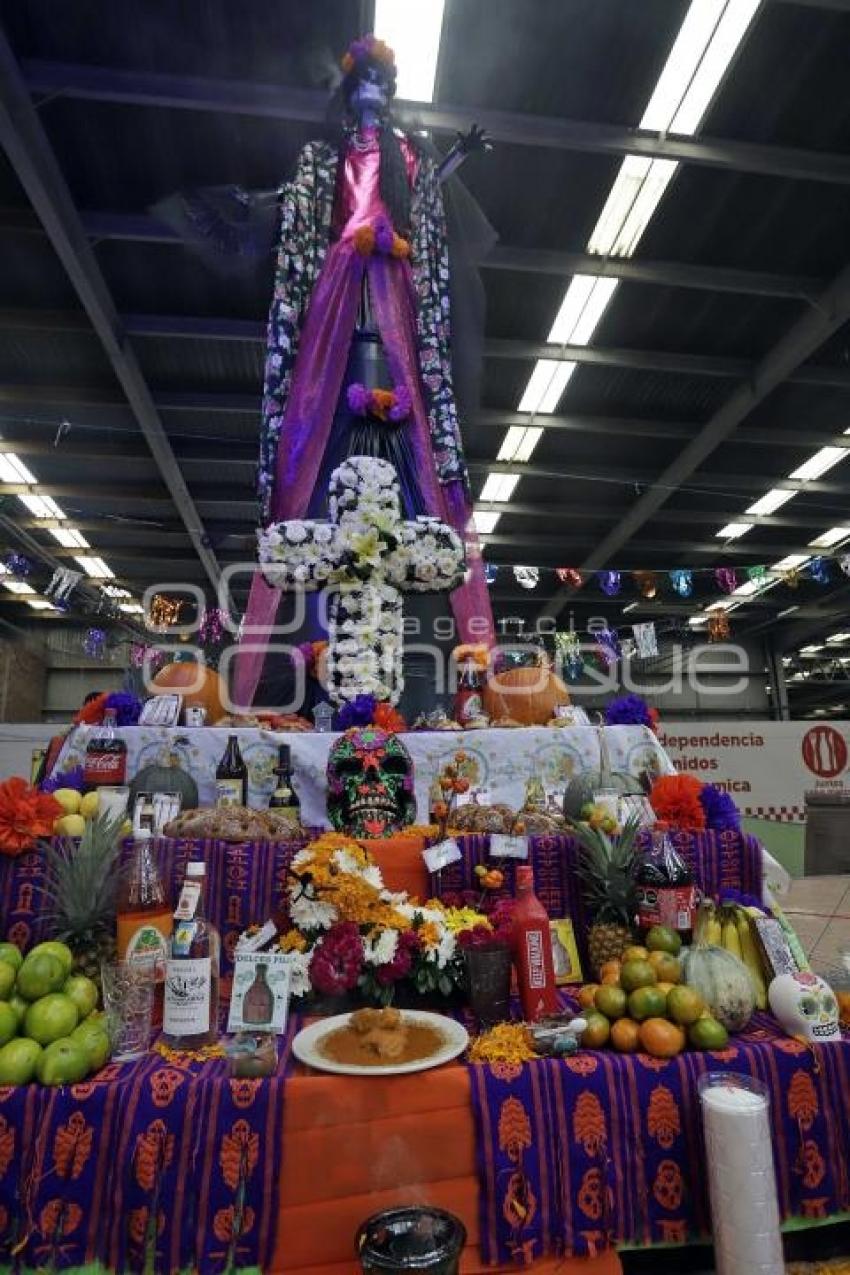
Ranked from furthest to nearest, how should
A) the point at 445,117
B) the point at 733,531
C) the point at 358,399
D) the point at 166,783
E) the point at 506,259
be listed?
the point at 733,531 → the point at 506,259 → the point at 445,117 → the point at 358,399 → the point at 166,783

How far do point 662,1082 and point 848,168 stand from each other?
6.43 meters

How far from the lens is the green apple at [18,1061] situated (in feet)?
4.41

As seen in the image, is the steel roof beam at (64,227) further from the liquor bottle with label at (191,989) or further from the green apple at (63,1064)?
the green apple at (63,1064)

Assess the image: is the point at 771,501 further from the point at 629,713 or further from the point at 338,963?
the point at 338,963

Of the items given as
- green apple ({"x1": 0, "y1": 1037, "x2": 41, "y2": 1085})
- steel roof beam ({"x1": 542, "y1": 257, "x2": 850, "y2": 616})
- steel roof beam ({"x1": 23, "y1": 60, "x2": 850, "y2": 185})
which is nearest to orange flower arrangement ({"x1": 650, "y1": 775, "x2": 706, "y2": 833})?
green apple ({"x1": 0, "y1": 1037, "x2": 41, "y2": 1085})

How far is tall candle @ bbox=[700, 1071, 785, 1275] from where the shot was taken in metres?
1.28

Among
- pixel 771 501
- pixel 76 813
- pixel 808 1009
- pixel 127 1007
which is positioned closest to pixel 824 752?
pixel 771 501

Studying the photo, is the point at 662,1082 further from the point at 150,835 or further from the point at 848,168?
the point at 848,168

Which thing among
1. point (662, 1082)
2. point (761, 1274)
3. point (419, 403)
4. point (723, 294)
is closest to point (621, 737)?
point (662, 1082)

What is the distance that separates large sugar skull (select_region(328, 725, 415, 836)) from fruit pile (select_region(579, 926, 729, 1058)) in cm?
78

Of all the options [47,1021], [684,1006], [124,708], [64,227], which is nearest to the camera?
[47,1021]

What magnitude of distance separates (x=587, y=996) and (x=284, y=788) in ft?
3.98

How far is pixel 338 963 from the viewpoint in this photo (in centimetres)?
168

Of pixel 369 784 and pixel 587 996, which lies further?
pixel 369 784
